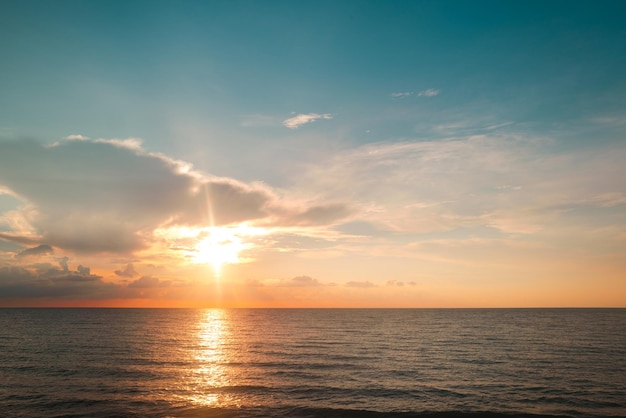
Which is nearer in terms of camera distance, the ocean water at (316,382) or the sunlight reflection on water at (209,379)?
the ocean water at (316,382)

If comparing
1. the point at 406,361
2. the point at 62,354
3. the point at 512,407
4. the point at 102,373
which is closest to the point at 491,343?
the point at 406,361

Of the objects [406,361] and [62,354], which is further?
[62,354]

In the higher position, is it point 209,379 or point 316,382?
point 316,382

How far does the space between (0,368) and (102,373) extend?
52.1ft

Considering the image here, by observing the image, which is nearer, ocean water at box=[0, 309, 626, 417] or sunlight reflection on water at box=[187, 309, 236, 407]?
ocean water at box=[0, 309, 626, 417]

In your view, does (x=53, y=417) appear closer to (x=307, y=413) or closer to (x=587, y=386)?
(x=307, y=413)

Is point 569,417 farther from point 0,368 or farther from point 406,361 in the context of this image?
point 0,368

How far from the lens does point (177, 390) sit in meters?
39.7

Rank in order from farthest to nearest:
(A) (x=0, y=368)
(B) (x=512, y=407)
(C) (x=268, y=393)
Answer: (A) (x=0, y=368), (C) (x=268, y=393), (B) (x=512, y=407)

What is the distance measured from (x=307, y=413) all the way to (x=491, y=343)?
5934 centimetres

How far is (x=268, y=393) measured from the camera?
37969mm

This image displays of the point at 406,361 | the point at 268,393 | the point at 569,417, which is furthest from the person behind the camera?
the point at 406,361

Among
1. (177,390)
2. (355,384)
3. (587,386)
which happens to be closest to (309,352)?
(355,384)

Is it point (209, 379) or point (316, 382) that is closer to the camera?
point (316, 382)
